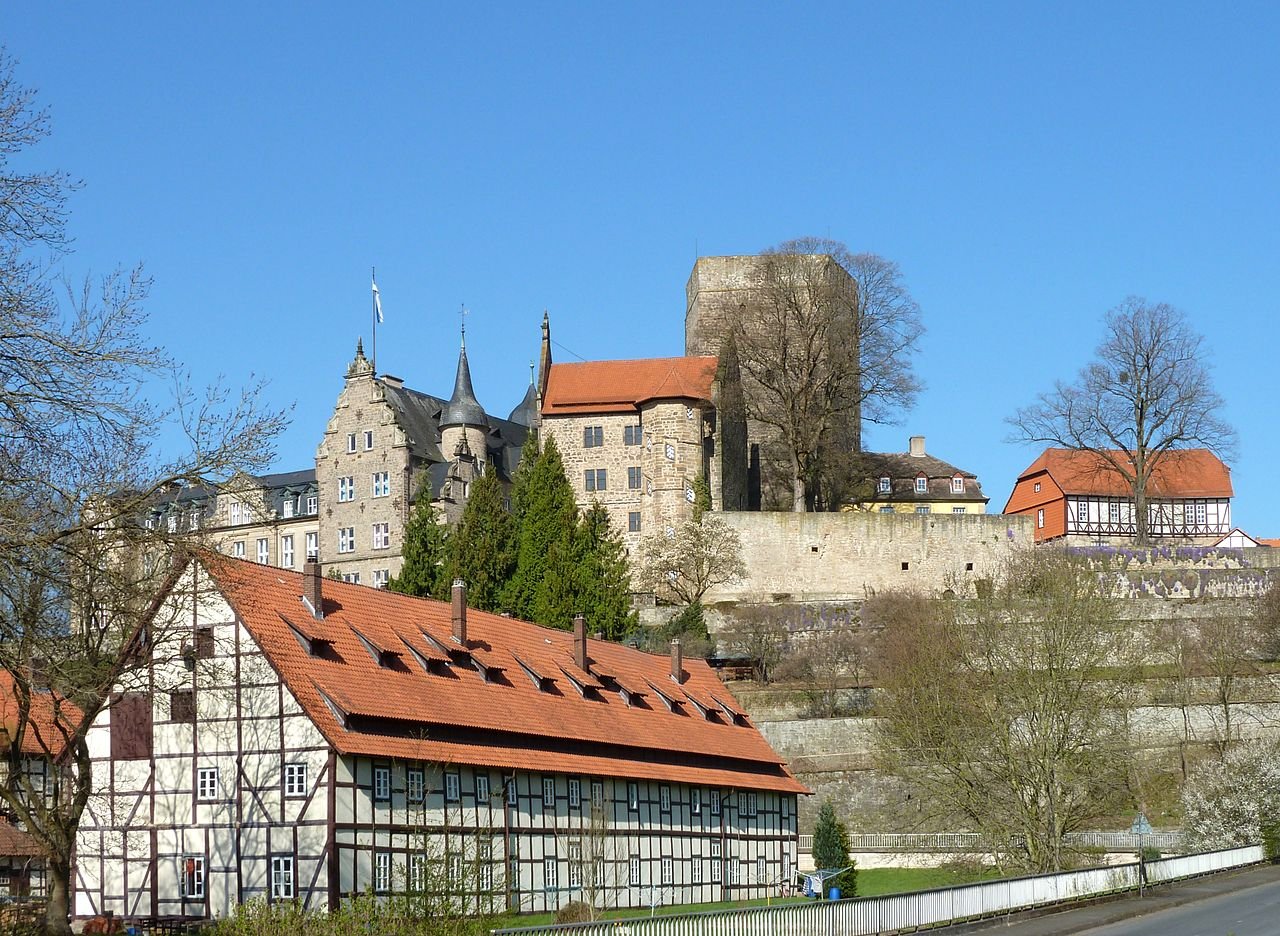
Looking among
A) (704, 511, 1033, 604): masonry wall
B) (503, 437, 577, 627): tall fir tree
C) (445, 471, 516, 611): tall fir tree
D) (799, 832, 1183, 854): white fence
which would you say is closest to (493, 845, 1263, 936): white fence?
(799, 832, 1183, 854): white fence

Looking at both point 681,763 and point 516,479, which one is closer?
point 681,763

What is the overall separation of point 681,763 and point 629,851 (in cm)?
446

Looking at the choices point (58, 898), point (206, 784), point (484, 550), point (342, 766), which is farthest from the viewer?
point (484, 550)

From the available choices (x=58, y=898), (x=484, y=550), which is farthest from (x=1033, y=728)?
(x=484, y=550)

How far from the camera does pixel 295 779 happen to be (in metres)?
34.0

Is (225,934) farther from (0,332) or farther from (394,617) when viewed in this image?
(394,617)

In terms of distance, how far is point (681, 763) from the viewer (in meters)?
45.5

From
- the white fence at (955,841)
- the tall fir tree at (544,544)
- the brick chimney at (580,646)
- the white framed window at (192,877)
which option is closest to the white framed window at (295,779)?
the white framed window at (192,877)

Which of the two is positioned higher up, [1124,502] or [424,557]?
[1124,502]

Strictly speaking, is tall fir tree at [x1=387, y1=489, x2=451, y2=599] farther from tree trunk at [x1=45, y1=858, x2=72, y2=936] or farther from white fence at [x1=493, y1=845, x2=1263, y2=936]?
tree trunk at [x1=45, y1=858, x2=72, y2=936]

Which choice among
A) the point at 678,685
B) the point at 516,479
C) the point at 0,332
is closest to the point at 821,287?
the point at 516,479

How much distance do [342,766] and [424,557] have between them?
3342 centimetres

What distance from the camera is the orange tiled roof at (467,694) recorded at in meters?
34.7

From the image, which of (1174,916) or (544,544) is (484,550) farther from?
(1174,916)
